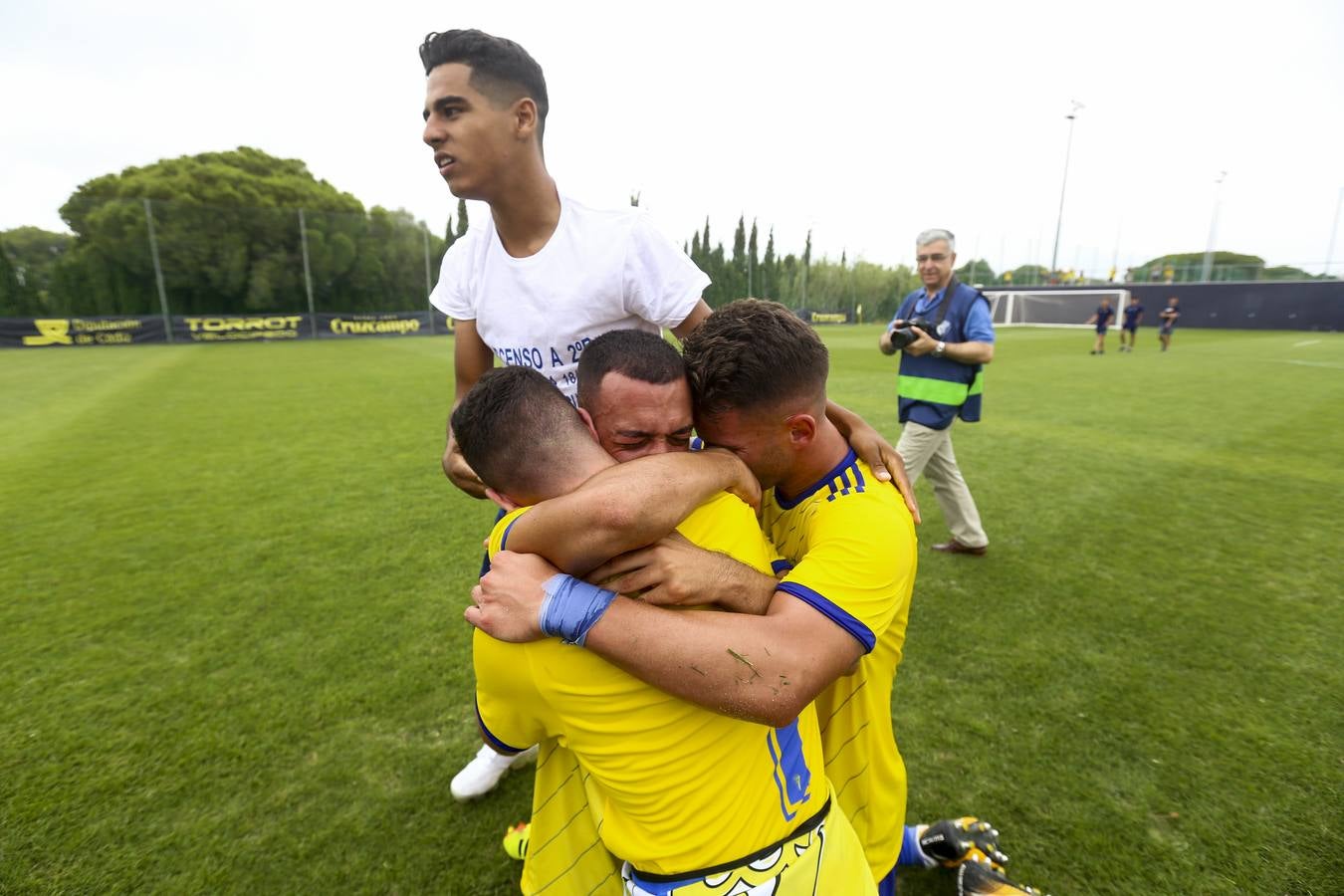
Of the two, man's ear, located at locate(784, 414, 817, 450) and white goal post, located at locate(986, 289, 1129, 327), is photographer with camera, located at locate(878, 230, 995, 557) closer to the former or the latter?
man's ear, located at locate(784, 414, 817, 450)

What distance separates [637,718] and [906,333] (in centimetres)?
420

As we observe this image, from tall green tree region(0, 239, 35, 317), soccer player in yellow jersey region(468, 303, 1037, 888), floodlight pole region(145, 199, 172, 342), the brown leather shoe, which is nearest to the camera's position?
soccer player in yellow jersey region(468, 303, 1037, 888)

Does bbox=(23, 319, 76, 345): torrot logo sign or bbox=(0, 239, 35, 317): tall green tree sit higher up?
bbox=(0, 239, 35, 317): tall green tree

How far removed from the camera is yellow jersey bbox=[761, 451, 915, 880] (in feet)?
4.64

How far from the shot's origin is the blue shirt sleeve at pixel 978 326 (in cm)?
479

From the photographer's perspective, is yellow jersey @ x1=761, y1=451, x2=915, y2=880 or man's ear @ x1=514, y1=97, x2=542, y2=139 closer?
yellow jersey @ x1=761, y1=451, x2=915, y2=880

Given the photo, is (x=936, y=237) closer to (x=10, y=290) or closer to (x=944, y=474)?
(x=944, y=474)

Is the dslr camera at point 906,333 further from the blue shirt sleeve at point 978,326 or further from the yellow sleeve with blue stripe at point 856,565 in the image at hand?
the yellow sleeve with blue stripe at point 856,565

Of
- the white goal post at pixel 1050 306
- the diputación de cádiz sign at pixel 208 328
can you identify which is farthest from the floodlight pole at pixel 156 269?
the white goal post at pixel 1050 306

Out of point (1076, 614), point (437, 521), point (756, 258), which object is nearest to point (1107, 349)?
point (1076, 614)

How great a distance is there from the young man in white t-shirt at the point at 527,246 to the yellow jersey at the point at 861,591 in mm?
330

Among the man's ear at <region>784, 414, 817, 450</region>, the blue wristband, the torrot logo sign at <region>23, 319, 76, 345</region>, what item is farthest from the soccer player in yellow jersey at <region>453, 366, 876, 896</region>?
the torrot logo sign at <region>23, 319, 76, 345</region>

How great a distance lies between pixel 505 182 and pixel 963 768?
9.89 ft

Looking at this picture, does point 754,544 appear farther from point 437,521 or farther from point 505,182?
point 437,521
